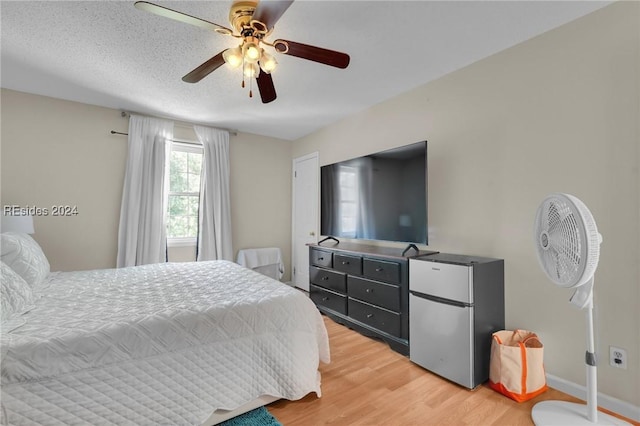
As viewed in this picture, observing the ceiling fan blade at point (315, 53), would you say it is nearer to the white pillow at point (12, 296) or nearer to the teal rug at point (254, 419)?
the white pillow at point (12, 296)

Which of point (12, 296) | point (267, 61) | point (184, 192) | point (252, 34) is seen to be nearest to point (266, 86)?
point (267, 61)

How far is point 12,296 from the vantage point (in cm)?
153

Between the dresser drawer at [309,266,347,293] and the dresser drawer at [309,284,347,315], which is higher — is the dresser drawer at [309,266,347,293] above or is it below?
above

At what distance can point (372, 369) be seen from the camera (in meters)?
2.21

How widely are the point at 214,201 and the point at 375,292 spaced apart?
2.56m

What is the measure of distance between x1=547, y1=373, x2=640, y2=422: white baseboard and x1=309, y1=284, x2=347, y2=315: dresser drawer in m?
1.73

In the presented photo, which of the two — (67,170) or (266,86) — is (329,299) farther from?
(67,170)

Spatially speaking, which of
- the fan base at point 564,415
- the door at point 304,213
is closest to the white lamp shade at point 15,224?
the door at point 304,213

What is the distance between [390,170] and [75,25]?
2662 millimetres

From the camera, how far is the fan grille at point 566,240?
1.38 meters

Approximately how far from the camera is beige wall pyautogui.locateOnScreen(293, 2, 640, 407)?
168 cm

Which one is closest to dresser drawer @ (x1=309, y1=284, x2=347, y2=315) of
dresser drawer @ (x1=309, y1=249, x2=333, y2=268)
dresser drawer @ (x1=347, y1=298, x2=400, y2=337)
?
dresser drawer @ (x1=347, y1=298, x2=400, y2=337)

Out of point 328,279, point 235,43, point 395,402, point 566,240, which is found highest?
point 235,43

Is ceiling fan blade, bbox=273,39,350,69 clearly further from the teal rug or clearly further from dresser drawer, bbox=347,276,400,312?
the teal rug
